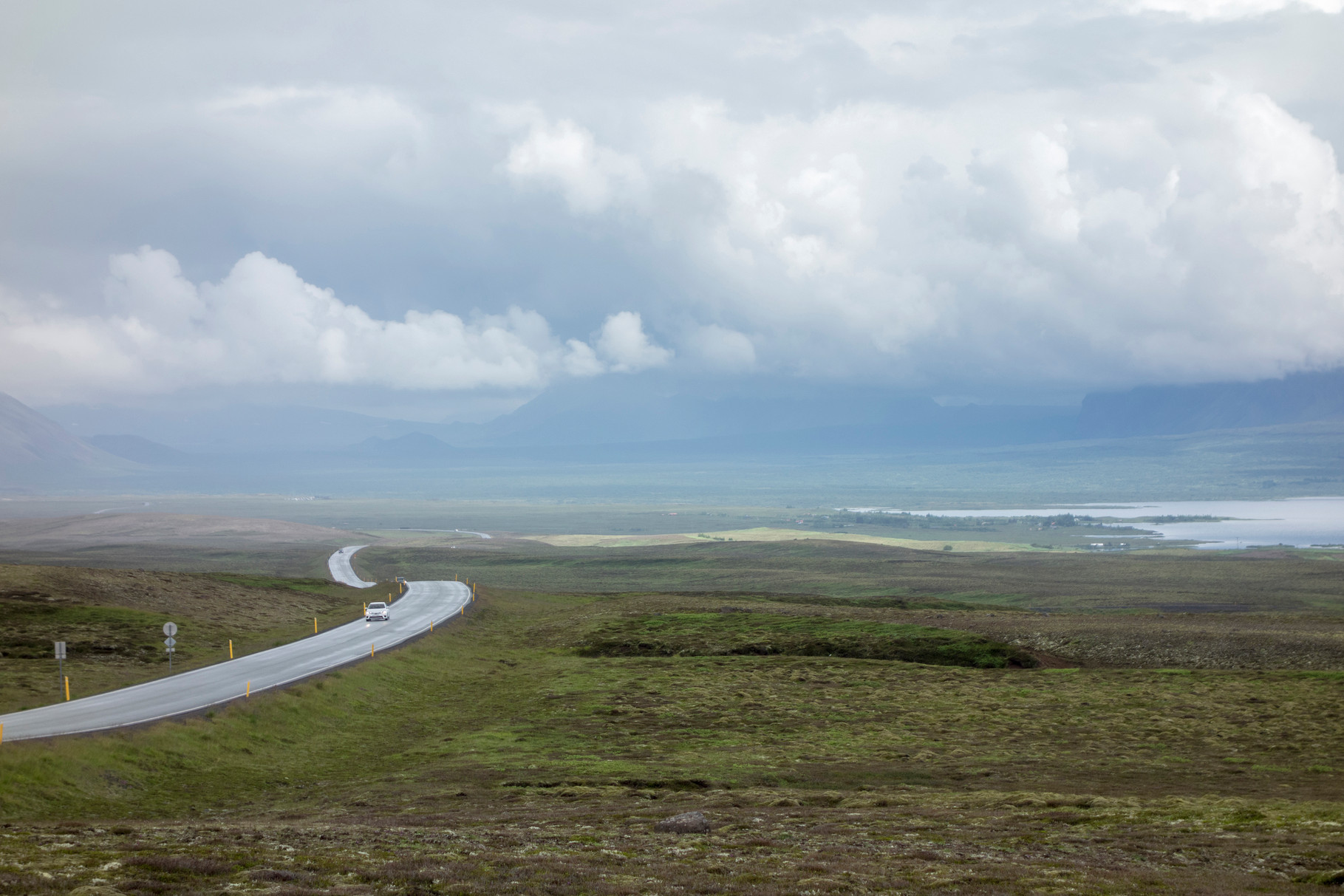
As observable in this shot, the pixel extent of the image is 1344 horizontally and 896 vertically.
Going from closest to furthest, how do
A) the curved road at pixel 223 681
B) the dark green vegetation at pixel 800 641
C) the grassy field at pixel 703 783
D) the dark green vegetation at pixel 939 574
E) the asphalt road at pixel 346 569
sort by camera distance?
the grassy field at pixel 703 783
the curved road at pixel 223 681
the dark green vegetation at pixel 800 641
the asphalt road at pixel 346 569
the dark green vegetation at pixel 939 574

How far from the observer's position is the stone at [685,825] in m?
26.0

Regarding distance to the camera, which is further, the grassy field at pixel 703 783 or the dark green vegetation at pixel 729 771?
the dark green vegetation at pixel 729 771

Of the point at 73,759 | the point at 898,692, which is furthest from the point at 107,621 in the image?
the point at 898,692

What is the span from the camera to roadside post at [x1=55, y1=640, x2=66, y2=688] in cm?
4150

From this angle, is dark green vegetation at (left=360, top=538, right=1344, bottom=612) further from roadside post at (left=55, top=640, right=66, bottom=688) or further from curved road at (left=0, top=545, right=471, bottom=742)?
roadside post at (left=55, top=640, right=66, bottom=688)

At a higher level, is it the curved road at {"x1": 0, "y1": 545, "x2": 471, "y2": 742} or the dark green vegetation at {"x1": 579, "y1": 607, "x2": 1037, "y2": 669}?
the curved road at {"x1": 0, "y1": 545, "x2": 471, "y2": 742}

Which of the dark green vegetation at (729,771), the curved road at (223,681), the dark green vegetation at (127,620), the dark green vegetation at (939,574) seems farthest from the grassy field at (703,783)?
the dark green vegetation at (939,574)

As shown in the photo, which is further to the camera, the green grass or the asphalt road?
the asphalt road

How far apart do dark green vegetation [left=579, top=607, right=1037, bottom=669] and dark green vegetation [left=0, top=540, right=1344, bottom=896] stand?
0.56 m

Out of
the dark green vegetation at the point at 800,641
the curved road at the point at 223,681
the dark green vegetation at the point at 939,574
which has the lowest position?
the dark green vegetation at the point at 939,574

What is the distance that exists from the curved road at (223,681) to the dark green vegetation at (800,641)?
15693 mm

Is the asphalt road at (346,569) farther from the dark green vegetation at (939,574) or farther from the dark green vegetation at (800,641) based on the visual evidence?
the dark green vegetation at (800,641)

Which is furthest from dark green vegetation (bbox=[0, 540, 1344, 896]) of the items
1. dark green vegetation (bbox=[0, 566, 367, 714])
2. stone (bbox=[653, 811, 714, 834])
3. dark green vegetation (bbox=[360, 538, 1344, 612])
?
dark green vegetation (bbox=[360, 538, 1344, 612])

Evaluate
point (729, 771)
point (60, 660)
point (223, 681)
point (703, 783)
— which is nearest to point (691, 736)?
point (729, 771)
